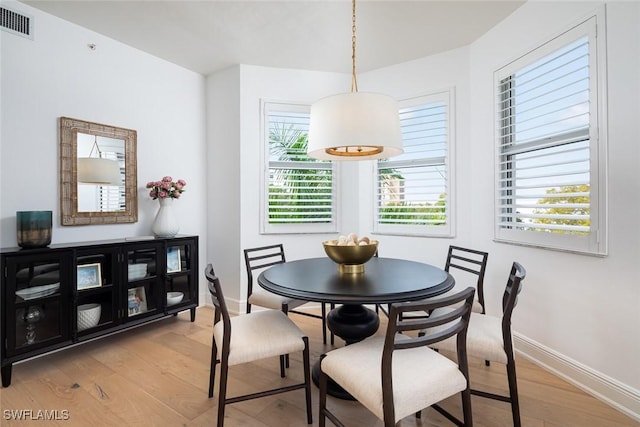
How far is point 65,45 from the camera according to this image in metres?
2.64

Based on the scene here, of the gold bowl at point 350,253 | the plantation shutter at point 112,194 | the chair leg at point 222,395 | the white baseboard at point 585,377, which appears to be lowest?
the white baseboard at point 585,377

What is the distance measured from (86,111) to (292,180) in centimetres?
205

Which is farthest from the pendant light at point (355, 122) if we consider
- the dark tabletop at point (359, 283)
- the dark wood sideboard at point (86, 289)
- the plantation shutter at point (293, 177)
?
the dark wood sideboard at point (86, 289)

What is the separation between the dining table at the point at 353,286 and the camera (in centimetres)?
153

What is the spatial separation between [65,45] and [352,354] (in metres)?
3.36

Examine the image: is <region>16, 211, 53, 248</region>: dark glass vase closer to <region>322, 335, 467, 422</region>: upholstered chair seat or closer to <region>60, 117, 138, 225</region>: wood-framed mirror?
<region>60, 117, 138, 225</region>: wood-framed mirror

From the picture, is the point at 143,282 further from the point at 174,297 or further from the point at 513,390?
the point at 513,390

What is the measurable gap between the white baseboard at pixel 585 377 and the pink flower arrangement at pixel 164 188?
343 cm

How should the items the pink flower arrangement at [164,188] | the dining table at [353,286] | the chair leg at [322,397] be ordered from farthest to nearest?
the pink flower arrangement at [164,188] → the dining table at [353,286] → the chair leg at [322,397]

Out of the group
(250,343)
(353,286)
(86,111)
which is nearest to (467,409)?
(353,286)

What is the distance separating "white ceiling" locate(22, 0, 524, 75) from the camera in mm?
2467

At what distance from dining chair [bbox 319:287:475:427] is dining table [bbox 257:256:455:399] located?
9.9 inches

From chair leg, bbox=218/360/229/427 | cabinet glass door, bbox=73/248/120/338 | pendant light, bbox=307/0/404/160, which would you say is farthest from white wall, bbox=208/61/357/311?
chair leg, bbox=218/360/229/427

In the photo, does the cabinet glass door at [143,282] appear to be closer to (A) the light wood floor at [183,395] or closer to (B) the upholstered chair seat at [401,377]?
(A) the light wood floor at [183,395]
